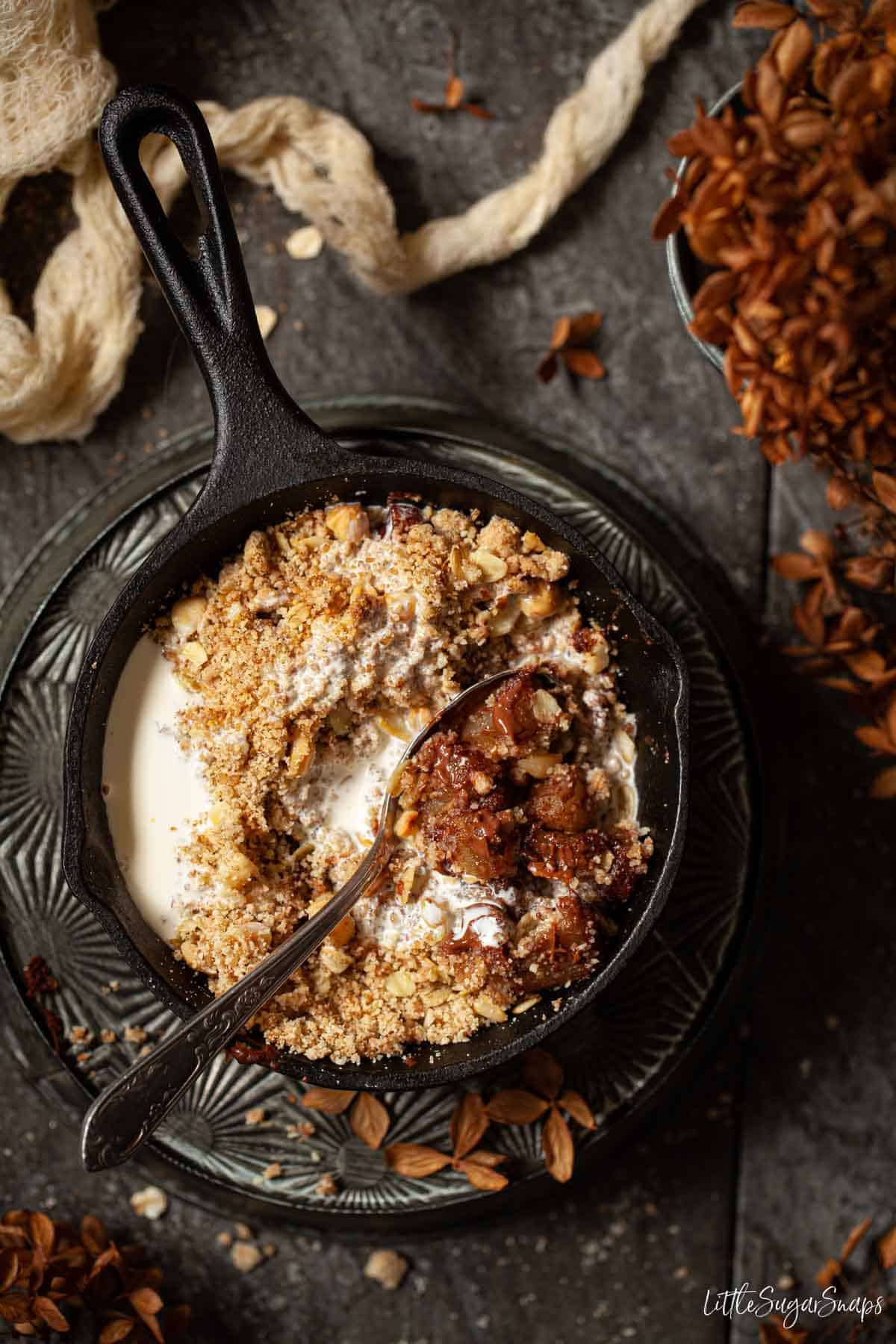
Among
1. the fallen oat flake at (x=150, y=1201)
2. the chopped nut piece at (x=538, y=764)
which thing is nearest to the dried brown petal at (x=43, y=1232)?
the fallen oat flake at (x=150, y=1201)

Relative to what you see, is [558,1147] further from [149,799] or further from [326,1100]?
[149,799]

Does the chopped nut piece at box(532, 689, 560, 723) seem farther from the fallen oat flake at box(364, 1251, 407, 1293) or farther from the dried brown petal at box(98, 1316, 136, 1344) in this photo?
the dried brown petal at box(98, 1316, 136, 1344)

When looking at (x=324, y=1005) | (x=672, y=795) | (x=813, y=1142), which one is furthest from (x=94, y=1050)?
(x=813, y=1142)

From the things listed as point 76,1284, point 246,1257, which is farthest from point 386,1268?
point 76,1284

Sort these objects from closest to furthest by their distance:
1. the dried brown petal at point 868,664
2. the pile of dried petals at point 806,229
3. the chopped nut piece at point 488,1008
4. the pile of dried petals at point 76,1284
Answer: the pile of dried petals at point 806,229 < the chopped nut piece at point 488,1008 < the pile of dried petals at point 76,1284 < the dried brown petal at point 868,664

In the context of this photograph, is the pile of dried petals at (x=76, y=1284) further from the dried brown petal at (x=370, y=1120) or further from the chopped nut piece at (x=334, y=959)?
the chopped nut piece at (x=334, y=959)

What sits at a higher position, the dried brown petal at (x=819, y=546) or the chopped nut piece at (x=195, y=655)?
the chopped nut piece at (x=195, y=655)
